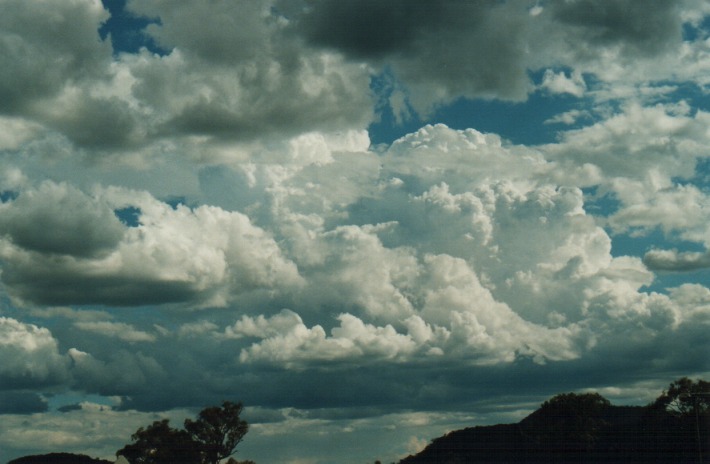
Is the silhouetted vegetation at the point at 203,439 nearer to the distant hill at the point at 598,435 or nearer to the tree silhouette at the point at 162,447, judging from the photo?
the tree silhouette at the point at 162,447

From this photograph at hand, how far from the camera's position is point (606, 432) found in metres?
134

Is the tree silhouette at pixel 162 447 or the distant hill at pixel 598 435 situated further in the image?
the tree silhouette at pixel 162 447

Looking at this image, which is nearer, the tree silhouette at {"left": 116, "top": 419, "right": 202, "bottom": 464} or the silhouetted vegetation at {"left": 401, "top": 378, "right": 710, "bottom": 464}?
the silhouetted vegetation at {"left": 401, "top": 378, "right": 710, "bottom": 464}

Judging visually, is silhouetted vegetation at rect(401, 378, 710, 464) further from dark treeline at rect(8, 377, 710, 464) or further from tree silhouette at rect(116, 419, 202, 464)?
tree silhouette at rect(116, 419, 202, 464)

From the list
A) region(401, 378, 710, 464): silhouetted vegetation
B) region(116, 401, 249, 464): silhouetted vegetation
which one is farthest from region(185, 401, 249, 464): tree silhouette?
region(401, 378, 710, 464): silhouetted vegetation

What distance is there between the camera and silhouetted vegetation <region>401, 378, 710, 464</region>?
119938 millimetres

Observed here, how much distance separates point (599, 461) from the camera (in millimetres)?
132625

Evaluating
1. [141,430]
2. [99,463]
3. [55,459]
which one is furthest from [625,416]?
[55,459]

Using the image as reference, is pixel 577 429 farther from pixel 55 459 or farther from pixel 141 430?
pixel 55 459

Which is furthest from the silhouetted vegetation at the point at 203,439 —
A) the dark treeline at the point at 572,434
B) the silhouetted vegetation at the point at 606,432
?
the silhouetted vegetation at the point at 606,432

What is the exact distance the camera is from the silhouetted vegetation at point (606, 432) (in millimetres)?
119938

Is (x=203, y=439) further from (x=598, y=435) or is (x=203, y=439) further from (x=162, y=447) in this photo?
(x=598, y=435)

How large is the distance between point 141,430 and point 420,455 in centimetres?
5484

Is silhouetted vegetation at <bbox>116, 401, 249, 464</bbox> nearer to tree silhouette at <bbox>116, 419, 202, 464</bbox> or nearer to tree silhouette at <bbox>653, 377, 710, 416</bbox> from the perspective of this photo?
tree silhouette at <bbox>116, 419, 202, 464</bbox>
